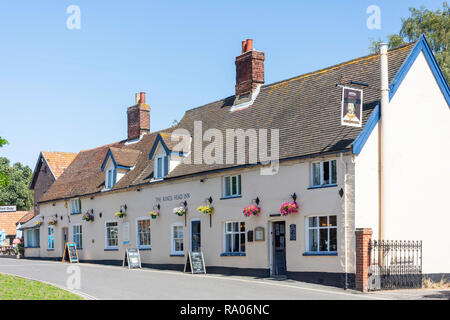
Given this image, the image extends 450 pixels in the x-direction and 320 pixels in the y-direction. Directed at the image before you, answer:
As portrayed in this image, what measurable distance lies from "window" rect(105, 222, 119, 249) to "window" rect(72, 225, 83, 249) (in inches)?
149

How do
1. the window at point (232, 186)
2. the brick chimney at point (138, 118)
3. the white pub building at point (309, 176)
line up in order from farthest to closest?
the brick chimney at point (138, 118)
the window at point (232, 186)
the white pub building at point (309, 176)

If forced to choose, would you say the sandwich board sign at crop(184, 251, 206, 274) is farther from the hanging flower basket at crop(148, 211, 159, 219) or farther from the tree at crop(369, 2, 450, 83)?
the tree at crop(369, 2, 450, 83)

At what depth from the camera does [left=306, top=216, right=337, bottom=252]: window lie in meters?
21.2

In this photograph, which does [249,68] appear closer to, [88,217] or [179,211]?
[179,211]

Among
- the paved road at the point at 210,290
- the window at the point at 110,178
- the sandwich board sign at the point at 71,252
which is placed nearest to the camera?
the paved road at the point at 210,290

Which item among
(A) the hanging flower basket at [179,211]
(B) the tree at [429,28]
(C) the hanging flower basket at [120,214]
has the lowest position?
(C) the hanging flower basket at [120,214]

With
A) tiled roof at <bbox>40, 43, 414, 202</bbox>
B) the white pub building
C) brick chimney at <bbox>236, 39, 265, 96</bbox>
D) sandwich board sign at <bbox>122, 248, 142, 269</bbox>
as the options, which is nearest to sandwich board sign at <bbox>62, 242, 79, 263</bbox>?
tiled roof at <bbox>40, 43, 414, 202</bbox>

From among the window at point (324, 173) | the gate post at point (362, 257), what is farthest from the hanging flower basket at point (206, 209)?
the gate post at point (362, 257)

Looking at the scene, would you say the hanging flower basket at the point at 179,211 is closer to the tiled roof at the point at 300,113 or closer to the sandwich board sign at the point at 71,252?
the tiled roof at the point at 300,113

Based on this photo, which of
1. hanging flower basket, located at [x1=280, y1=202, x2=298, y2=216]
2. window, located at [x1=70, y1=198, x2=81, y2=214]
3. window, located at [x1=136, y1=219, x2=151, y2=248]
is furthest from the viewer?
window, located at [x1=70, y1=198, x2=81, y2=214]

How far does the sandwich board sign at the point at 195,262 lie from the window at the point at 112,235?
8.62 meters

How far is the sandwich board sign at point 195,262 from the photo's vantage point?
26216mm

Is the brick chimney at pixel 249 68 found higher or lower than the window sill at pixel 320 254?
higher

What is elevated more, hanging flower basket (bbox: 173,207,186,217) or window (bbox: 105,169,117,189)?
window (bbox: 105,169,117,189)
